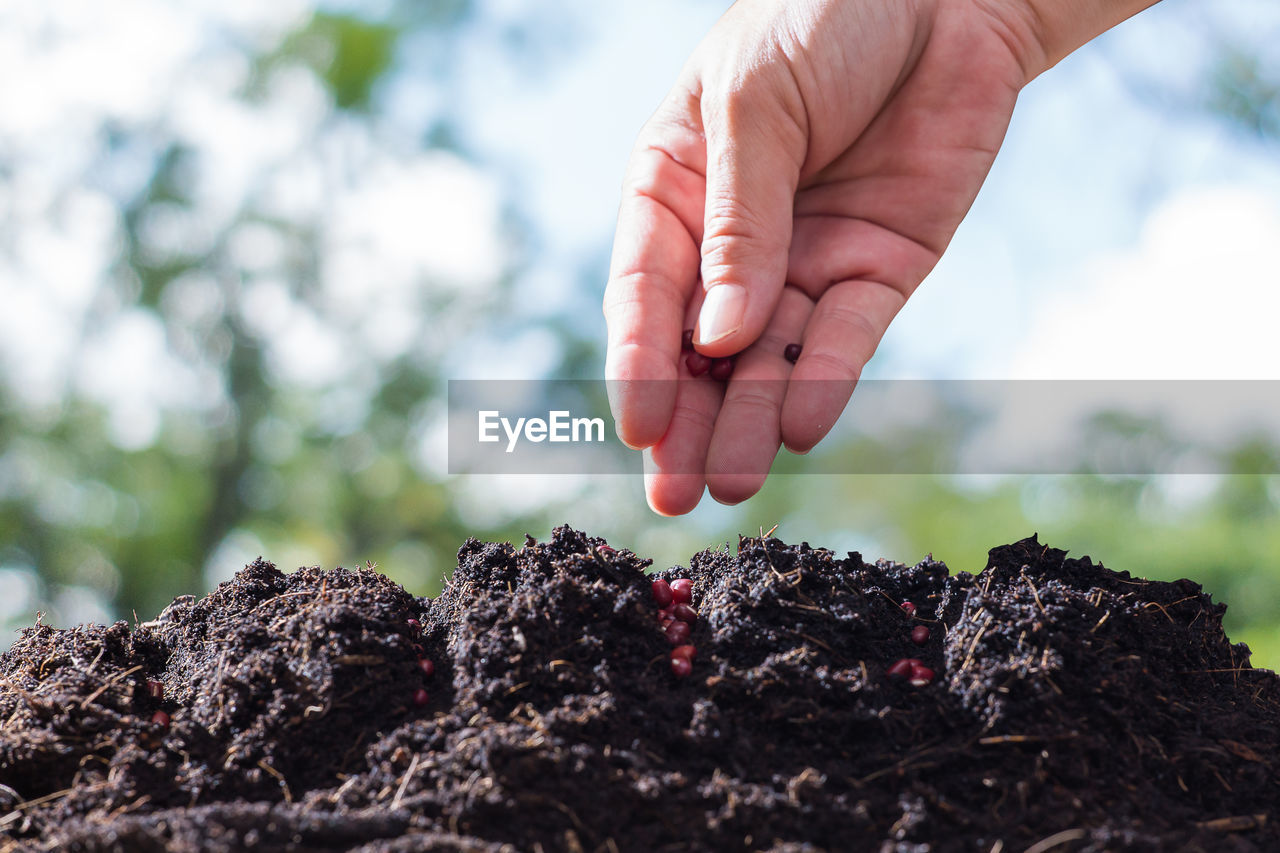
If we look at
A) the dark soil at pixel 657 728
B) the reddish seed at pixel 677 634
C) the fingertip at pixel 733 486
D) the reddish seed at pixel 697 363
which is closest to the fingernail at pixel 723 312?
the reddish seed at pixel 697 363

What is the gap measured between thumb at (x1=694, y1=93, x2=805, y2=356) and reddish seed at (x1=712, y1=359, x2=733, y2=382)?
0.04m

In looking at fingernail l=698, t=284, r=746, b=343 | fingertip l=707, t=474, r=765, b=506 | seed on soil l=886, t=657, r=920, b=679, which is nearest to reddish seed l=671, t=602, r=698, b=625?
seed on soil l=886, t=657, r=920, b=679

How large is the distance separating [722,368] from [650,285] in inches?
10.7

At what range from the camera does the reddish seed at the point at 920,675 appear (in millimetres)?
1178

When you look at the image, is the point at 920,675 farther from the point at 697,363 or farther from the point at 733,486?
the point at 697,363

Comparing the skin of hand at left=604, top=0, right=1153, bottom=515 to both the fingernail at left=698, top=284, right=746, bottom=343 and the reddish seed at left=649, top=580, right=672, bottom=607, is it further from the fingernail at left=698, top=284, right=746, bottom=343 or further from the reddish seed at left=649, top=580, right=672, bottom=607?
the reddish seed at left=649, top=580, right=672, bottom=607

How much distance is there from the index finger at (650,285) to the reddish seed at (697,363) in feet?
0.11

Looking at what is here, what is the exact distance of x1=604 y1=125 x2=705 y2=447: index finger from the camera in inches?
77.1

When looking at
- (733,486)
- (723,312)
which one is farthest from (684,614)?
(723,312)

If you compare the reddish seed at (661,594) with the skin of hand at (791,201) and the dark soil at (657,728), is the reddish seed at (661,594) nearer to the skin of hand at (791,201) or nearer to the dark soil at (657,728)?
the dark soil at (657,728)

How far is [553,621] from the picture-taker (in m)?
1.17

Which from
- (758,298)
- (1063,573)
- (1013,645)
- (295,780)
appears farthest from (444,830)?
(758,298)

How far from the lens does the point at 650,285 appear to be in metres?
2.11

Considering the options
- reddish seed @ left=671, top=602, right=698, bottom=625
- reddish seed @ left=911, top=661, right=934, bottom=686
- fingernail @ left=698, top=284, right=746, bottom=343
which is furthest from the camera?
fingernail @ left=698, top=284, right=746, bottom=343
